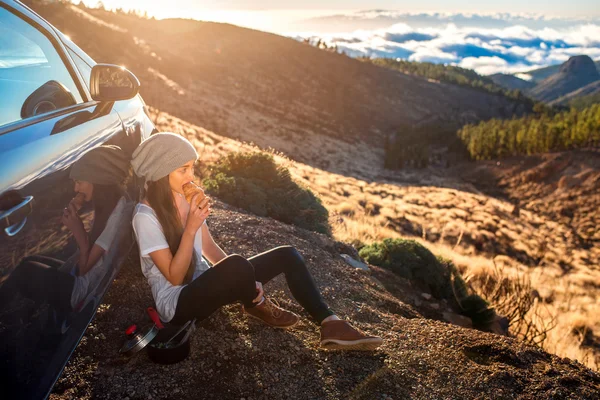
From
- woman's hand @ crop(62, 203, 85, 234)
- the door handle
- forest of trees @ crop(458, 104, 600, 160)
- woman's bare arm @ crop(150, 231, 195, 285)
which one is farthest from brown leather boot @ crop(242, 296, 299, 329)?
forest of trees @ crop(458, 104, 600, 160)

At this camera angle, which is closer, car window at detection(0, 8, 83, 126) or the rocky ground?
car window at detection(0, 8, 83, 126)

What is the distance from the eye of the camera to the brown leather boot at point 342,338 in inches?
108

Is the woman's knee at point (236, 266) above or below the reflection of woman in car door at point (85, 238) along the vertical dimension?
below

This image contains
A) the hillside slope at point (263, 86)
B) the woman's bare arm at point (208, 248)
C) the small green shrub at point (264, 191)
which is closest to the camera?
the woman's bare arm at point (208, 248)

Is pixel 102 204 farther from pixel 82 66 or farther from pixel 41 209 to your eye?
pixel 82 66

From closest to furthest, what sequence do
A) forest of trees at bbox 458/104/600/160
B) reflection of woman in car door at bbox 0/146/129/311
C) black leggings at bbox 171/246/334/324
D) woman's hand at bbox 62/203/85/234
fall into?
reflection of woman in car door at bbox 0/146/129/311, woman's hand at bbox 62/203/85/234, black leggings at bbox 171/246/334/324, forest of trees at bbox 458/104/600/160

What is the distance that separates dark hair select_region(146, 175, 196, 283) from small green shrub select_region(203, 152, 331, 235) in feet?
12.9

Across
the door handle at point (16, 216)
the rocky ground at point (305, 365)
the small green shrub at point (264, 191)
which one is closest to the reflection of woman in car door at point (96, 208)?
the door handle at point (16, 216)

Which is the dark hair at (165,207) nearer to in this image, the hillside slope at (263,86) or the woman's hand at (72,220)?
the woman's hand at (72,220)

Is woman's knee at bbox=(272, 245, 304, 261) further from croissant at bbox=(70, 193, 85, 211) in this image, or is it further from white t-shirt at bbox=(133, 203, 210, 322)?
croissant at bbox=(70, 193, 85, 211)

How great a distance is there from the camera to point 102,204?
2227mm

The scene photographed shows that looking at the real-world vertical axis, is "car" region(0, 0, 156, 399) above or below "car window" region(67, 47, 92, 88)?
below


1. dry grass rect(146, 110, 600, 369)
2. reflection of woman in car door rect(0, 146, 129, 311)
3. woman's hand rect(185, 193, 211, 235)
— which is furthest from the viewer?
dry grass rect(146, 110, 600, 369)

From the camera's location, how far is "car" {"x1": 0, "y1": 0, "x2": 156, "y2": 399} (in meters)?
1.56
